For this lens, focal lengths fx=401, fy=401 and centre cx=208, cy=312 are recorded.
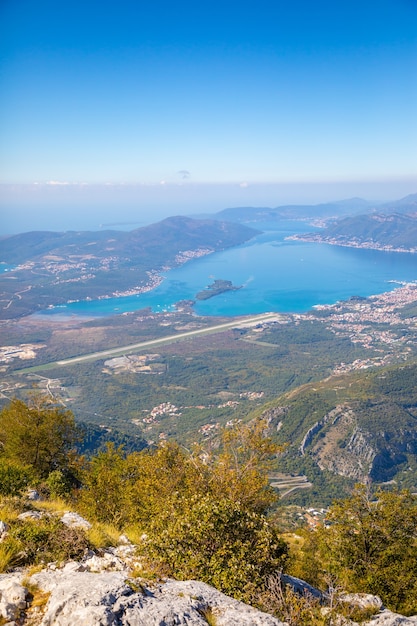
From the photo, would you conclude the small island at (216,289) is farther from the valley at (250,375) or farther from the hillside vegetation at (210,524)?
the hillside vegetation at (210,524)

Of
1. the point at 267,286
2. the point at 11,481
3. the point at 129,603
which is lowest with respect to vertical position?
the point at 267,286

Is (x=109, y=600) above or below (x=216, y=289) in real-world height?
above

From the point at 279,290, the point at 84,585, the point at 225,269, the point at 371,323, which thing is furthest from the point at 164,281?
the point at 84,585

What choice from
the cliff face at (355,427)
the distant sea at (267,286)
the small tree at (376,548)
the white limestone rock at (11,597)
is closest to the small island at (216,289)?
the distant sea at (267,286)

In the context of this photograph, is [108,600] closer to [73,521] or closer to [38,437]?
[73,521]

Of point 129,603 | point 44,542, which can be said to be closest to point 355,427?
point 44,542

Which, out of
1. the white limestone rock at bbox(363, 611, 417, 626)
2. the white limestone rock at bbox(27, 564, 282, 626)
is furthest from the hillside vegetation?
the white limestone rock at bbox(363, 611, 417, 626)
